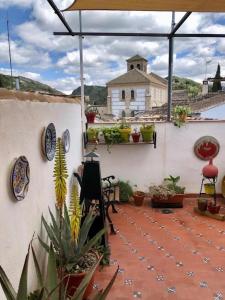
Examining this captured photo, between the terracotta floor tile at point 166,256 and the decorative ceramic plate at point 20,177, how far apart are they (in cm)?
142

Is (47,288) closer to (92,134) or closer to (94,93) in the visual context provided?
(92,134)

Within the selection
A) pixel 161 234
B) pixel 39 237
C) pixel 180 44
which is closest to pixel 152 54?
pixel 180 44

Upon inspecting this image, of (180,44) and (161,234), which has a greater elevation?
(180,44)

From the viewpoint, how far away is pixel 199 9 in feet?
10.5

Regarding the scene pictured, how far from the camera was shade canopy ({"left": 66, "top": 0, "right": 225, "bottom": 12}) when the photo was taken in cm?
290

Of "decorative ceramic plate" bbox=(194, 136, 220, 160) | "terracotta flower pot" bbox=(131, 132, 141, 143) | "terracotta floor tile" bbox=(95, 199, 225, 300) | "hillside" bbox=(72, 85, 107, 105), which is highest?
"hillside" bbox=(72, 85, 107, 105)

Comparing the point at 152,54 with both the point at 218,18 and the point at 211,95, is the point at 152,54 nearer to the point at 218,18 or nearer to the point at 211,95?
the point at 218,18

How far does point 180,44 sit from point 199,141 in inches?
69.1

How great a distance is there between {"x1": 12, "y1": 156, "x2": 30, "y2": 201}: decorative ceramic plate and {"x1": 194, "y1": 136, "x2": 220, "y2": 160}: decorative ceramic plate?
4045 millimetres

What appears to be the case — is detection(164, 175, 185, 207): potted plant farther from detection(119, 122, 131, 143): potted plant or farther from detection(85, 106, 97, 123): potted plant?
detection(85, 106, 97, 123): potted plant

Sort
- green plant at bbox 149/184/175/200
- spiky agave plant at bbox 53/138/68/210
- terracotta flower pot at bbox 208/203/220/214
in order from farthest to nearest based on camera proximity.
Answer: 1. green plant at bbox 149/184/175/200
2. terracotta flower pot at bbox 208/203/220/214
3. spiky agave plant at bbox 53/138/68/210

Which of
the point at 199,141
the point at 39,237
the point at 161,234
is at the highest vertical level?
the point at 199,141

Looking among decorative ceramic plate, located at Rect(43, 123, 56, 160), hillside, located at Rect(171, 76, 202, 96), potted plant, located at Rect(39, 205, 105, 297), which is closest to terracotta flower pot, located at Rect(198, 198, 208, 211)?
hillside, located at Rect(171, 76, 202, 96)

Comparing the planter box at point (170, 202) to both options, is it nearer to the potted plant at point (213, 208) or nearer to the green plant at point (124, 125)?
the potted plant at point (213, 208)
